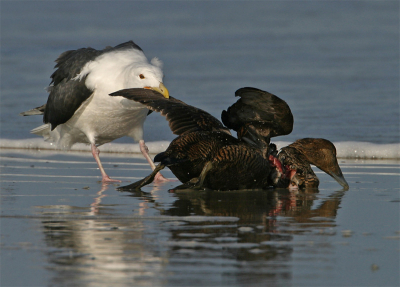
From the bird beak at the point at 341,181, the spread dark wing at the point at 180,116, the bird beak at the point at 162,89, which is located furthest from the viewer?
the bird beak at the point at 162,89

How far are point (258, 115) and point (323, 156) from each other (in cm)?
76

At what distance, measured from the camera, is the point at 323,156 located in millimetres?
6668

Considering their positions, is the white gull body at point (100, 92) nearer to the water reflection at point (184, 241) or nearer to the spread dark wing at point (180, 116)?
the spread dark wing at point (180, 116)

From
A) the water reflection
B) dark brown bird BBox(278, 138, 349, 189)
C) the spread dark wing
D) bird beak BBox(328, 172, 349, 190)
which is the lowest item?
the water reflection

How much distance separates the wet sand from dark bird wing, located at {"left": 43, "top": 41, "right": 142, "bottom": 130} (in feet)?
6.01

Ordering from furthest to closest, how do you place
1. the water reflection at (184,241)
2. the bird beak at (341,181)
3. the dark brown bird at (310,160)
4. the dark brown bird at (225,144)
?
1. the dark brown bird at (310,160)
2. the bird beak at (341,181)
3. the dark brown bird at (225,144)
4. the water reflection at (184,241)

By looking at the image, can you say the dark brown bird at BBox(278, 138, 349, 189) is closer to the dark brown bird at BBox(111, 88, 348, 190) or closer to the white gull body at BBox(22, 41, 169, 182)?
the dark brown bird at BBox(111, 88, 348, 190)

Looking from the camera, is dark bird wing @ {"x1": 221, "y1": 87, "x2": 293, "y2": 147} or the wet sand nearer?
the wet sand

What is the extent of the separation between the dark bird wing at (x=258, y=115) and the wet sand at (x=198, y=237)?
604 millimetres

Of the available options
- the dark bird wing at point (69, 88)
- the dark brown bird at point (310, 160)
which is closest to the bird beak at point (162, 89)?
the dark bird wing at point (69, 88)

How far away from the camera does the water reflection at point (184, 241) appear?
3.23 m

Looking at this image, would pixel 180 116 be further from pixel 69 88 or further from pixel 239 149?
pixel 69 88

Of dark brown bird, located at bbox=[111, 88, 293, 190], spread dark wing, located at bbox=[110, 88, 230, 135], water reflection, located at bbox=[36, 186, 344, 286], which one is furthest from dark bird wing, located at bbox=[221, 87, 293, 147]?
water reflection, located at bbox=[36, 186, 344, 286]

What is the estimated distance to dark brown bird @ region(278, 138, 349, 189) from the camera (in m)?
6.64
